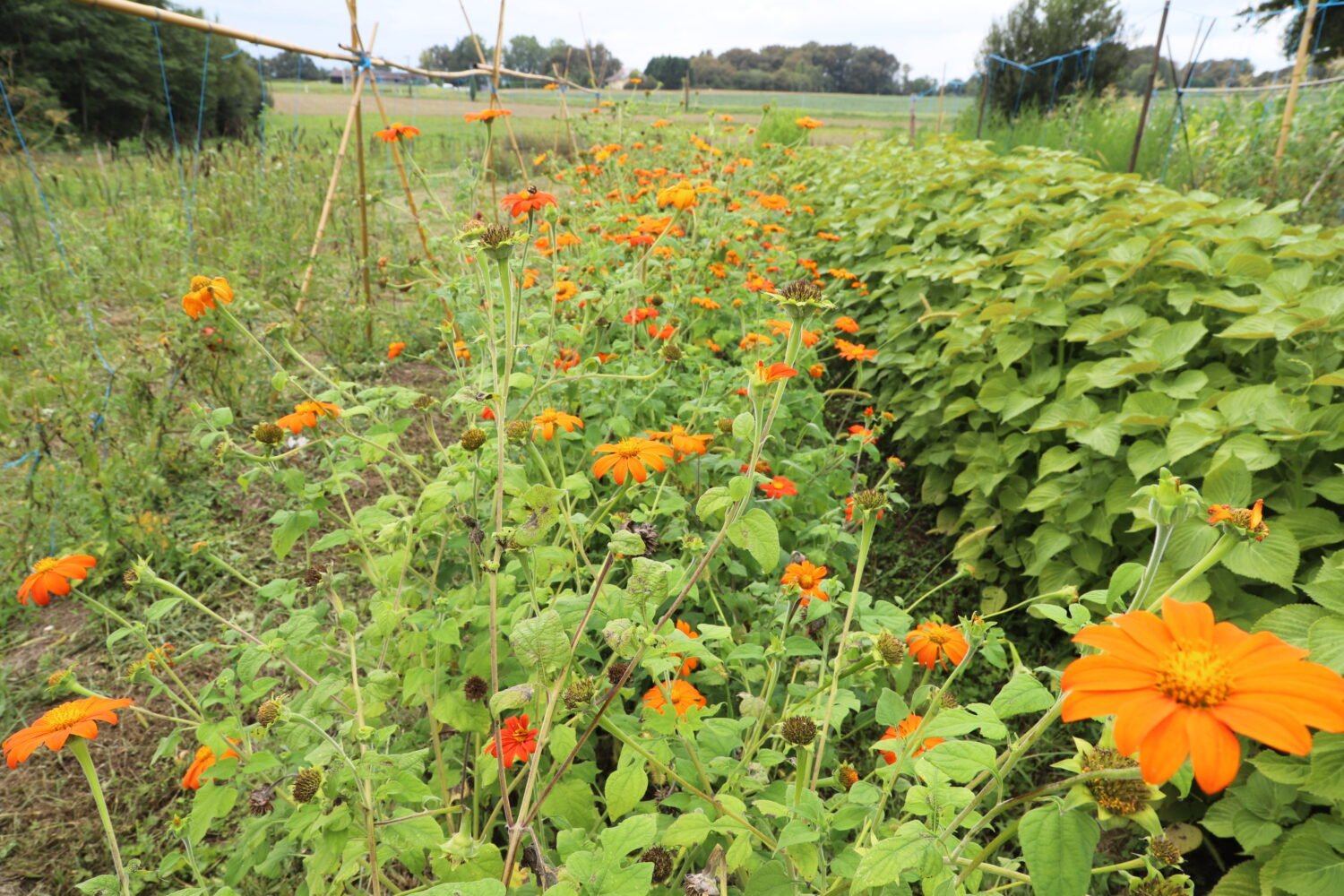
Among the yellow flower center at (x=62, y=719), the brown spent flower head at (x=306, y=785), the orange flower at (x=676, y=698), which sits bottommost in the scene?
the brown spent flower head at (x=306, y=785)

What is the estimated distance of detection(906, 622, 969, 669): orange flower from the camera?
1.07 m

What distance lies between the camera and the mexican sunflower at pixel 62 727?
0.86m

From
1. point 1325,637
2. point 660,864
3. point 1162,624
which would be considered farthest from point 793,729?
point 1325,637

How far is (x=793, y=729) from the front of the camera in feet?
3.08

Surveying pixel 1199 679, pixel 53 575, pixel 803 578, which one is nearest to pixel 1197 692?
pixel 1199 679

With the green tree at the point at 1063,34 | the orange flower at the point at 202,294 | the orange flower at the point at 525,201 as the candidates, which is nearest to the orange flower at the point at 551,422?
the orange flower at the point at 525,201

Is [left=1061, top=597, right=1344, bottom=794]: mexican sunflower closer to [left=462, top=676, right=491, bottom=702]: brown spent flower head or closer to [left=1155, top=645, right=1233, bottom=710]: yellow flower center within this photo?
[left=1155, top=645, right=1233, bottom=710]: yellow flower center

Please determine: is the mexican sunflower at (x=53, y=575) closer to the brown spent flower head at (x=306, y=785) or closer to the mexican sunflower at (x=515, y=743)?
the brown spent flower head at (x=306, y=785)

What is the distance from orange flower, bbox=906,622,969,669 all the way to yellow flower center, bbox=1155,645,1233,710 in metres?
0.53

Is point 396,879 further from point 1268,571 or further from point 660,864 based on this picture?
point 1268,571

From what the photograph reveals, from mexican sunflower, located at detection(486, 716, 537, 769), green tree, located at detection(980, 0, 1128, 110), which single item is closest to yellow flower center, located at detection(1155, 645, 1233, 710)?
mexican sunflower, located at detection(486, 716, 537, 769)

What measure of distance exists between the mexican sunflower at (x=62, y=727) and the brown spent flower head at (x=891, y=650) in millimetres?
954

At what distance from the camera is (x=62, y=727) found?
3.00 feet

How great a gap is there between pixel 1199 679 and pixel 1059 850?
9.4 inches
